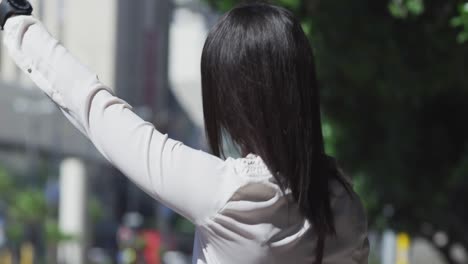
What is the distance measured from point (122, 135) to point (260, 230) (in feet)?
1.00

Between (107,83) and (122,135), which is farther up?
(122,135)

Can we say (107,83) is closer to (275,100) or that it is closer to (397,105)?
(397,105)

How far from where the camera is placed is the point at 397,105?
10.5 metres

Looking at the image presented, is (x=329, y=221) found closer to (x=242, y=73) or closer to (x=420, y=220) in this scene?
(x=242, y=73)

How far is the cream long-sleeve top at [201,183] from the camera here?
203 cm

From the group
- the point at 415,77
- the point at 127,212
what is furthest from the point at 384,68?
the point at 127,212

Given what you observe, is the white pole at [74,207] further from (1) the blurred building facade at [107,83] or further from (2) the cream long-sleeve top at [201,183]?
(2) the cream long-sleeve top at [201,183]

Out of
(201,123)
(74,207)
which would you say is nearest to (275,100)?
(201,123)

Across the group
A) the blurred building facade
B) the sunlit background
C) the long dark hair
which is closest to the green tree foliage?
the sunlit background

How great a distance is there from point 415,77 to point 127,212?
5868cm

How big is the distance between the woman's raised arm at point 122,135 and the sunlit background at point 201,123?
0.52 metres

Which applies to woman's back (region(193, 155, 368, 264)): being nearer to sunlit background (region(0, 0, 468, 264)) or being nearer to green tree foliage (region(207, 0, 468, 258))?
sunlit background (region(0, 0, 468, 264))

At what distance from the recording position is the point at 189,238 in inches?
2825

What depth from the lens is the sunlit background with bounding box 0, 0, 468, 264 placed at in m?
7.77
